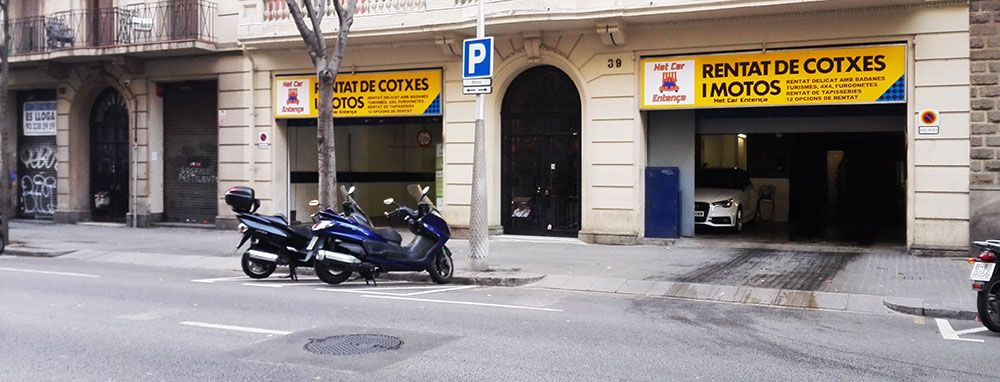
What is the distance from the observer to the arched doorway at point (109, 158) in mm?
22703

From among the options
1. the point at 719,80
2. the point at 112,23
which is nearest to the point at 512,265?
the point at 719,80

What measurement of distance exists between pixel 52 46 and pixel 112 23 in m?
1.79

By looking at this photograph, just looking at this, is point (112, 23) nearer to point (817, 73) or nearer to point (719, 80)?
point (719, 80)

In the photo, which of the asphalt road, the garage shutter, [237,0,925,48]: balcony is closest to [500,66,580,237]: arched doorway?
[237,0,925,48]: balcony

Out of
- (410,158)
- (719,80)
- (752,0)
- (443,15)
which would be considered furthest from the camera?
(410,158)

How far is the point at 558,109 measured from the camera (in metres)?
17.9

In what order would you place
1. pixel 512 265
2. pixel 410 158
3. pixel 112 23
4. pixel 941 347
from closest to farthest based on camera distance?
pixel 941 347 → pixel 512 265 → pixel 112 23 → pixel 410 158

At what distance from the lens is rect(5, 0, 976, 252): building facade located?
14.8 m

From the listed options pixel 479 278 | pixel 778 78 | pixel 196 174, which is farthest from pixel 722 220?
pixel 196 174

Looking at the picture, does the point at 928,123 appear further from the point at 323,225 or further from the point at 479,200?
the point at 323,225

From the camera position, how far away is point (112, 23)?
846 inches

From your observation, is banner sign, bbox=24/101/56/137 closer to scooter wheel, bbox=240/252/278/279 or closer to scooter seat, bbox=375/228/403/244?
scooter wheel, bbox=240/252/278/279

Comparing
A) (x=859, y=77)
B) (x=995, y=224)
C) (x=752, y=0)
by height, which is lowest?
(x=995, y=224)

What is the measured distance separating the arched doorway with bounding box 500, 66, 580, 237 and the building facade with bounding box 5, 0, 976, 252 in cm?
4
